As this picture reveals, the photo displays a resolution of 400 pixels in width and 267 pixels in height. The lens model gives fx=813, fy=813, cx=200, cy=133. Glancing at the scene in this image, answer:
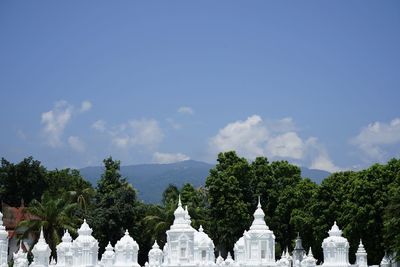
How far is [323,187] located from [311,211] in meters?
2.08

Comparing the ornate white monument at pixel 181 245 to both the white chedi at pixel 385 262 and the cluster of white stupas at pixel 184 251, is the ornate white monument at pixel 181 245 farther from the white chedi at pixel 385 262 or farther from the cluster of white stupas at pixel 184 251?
the white chedi at pixel 385 262

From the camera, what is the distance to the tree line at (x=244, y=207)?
5544 centimetres

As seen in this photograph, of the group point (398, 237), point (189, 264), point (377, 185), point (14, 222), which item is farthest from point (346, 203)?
point (14, 222)

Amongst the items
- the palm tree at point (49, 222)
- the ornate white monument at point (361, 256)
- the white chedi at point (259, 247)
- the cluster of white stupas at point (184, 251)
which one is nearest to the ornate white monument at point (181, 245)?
the cluster of white stupas at point (184, 251)

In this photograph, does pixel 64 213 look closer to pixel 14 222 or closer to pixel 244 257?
pixel 14 222

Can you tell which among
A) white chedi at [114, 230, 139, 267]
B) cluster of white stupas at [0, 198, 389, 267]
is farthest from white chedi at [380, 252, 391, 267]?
white chedi at [114, 230, 139, 267]

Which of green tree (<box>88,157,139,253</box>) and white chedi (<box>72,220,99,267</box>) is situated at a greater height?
green tree (<box>88,157,139,253</box>)

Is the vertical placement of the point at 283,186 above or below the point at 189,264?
above

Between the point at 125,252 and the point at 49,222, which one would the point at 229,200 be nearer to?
the point at 49,222

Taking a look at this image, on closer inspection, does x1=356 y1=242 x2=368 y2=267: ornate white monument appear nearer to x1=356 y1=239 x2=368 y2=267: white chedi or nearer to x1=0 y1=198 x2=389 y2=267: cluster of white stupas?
x1=356 y1=239 x2=368 y2=267: white chedi

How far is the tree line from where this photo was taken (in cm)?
5544

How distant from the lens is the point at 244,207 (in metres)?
66.0

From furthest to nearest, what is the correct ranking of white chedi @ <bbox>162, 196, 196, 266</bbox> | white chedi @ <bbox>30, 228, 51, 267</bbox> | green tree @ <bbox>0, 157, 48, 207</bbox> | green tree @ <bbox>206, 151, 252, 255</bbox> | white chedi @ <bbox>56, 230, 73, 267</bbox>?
green tree @ <bbox>0, 157, 48, 207</bbox> → green tree @ <bbox>206, 151, 252, 255</bbox> → white chedi @ <bbox>56, 230, 73, 267</bbox> → white chedi @ <bbox>30, 228, 51, 267</bbox> → white chedi @ <bbox>162, 196, 196, 266</bbox>

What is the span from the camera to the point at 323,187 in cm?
6006
